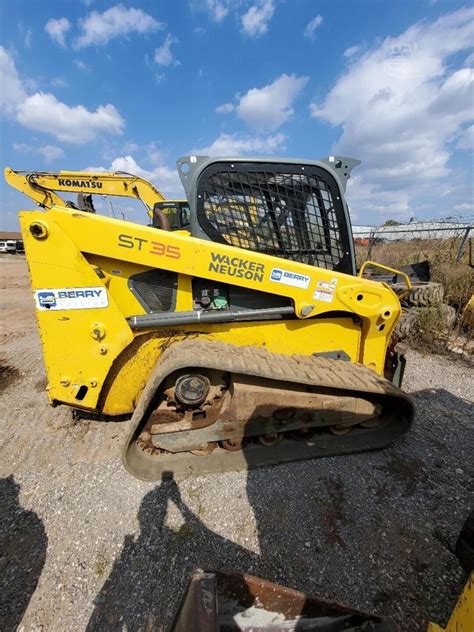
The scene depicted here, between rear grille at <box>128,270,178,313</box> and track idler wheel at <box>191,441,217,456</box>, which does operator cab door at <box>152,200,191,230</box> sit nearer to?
rear grille at <box>128,270,178,313</box>

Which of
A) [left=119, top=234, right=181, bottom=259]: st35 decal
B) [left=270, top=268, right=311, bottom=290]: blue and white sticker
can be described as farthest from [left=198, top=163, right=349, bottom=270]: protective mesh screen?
[left=119, top=234, right=181, bottom=259]: st35 decal

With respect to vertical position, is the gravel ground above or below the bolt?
below

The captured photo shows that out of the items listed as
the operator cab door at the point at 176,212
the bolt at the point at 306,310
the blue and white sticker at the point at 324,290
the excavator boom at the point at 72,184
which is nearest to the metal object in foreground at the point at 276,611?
the bolt at the point at 306,310

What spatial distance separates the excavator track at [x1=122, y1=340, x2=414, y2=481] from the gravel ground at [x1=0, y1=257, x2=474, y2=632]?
112 mm

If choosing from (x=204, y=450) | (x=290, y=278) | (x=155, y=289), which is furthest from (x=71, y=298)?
(x=290, y=278)

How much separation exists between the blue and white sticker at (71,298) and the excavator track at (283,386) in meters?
0.69

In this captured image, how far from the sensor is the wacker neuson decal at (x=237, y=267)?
8.31 feet

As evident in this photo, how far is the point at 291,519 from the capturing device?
2188 mm

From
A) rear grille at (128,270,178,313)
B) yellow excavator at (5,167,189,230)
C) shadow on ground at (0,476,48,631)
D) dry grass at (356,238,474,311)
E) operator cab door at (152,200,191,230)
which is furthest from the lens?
yellow excavator at (5,167,189,230)

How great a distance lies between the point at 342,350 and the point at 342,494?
1242 millimetres

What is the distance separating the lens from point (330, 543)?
6.67 ft

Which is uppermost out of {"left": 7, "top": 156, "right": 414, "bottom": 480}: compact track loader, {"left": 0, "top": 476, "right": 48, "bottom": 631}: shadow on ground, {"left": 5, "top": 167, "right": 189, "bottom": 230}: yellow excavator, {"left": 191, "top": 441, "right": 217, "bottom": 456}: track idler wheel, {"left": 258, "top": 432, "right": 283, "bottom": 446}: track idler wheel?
{"left": 5, "top": 167, "right": 189, "bottom": 230}: yellow excavator

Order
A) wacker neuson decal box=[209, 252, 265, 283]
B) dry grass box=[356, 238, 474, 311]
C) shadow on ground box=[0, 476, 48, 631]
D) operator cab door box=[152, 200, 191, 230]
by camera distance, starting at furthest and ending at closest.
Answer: operator cab door box=[152, 200, 191, 230], dry grass box=[356, 238, 474, 311], wacker neuson decal box=[209, 252, 265, 283], shadow on ground box=[0, 476, 48, 631]

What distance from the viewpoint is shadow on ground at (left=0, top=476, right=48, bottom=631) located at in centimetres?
173
